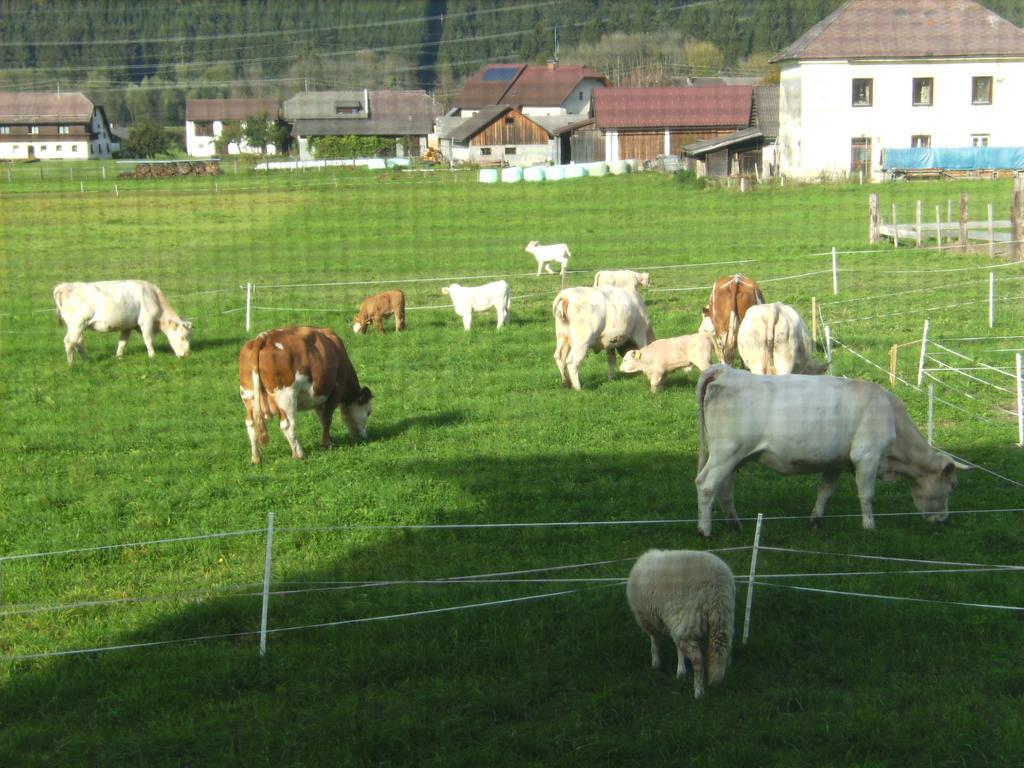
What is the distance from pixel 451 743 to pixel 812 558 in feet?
11.3

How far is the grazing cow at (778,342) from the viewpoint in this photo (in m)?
12.9

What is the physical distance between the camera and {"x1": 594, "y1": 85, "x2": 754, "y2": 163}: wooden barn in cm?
5944

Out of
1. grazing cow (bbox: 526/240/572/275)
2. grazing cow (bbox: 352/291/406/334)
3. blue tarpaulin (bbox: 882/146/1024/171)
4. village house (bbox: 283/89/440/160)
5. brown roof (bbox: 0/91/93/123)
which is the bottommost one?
grazing cow (bbox: 352/291/406/334)

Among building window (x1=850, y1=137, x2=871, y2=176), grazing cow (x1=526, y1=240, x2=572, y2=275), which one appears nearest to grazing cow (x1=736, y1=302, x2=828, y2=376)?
grazing cow (x1=526, y1=240, x2=572, y2=275)

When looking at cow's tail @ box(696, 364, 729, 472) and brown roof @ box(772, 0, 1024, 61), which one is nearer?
cow's tail @ box(696, 364, 729, 472)

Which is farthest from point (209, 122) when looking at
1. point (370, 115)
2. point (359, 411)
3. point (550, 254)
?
point (359, 411)

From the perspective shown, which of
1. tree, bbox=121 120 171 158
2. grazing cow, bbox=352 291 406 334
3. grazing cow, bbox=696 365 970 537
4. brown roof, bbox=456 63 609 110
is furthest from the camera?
brown roof, bbox=456 63 609 110

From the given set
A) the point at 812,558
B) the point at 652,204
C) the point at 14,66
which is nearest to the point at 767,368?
the point at 812,558

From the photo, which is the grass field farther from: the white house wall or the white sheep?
the white house wall

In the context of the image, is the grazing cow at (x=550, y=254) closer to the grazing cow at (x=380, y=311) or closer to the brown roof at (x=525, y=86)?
the grazing cow at (x=380, y=311)

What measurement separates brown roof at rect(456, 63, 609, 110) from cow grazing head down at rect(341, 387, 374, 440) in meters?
74.5

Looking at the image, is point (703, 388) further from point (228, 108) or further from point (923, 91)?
point (228, 108)

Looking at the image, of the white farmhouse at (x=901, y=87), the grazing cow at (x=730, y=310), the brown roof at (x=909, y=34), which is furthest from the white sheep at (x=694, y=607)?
the brown roof at (x=909, y=34)

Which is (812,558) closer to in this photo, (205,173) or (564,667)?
(564,667)
